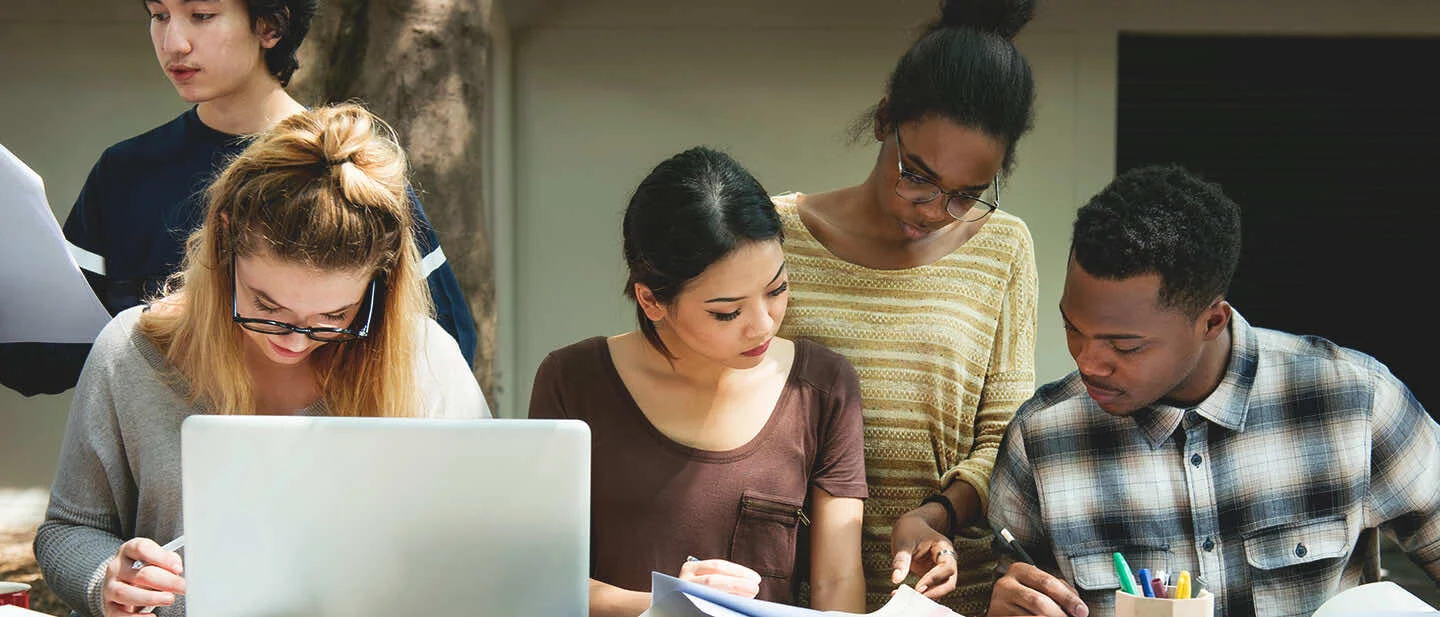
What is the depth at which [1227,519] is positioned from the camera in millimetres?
2129

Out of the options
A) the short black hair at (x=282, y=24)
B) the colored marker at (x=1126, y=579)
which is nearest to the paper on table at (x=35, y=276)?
the short black hair at (x=282, y=24)

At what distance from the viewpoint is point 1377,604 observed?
1.71 metres

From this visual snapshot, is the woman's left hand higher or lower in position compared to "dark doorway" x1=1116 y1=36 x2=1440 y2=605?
lower

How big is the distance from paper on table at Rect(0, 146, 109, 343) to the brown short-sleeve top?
2.55 ft

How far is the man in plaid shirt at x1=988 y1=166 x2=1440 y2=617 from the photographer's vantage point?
6.81 ft

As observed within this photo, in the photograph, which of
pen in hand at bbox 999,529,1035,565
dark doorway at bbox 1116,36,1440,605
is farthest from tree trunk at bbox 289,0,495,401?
dark doorway at bbox 1116,36,1440,605

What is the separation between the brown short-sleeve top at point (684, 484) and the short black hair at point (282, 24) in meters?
0.83

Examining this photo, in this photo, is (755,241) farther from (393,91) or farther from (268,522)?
(393,91)

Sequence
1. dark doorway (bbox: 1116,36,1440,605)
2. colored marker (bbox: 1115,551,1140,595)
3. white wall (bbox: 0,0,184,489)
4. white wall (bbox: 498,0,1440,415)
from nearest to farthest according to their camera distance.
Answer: colored marker (bbox: 1115,551,1140,595), white wall (bbox: 0,0,184,489), white wall (bbox: 498,0,1440,415), dark doorway (bbox: 1116,36,1440,605)

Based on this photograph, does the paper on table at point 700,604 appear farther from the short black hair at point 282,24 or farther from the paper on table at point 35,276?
the short black hair at point 282,24

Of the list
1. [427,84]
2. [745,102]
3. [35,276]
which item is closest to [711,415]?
[35,276]

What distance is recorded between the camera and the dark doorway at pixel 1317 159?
6.33 metres

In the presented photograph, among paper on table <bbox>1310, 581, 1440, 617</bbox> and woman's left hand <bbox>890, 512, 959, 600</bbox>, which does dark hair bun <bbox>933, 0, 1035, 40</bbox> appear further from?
paper on table <bbox>1310, 581, 1440, 617</bbox>

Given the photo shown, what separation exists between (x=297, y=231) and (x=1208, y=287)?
1383 millimetres
